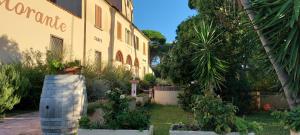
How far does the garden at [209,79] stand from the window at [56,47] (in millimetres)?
148

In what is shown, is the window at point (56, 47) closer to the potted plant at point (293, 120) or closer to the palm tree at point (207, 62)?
the palm tree at point (207, 62)

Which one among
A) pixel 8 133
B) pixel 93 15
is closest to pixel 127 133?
pixel 8 133

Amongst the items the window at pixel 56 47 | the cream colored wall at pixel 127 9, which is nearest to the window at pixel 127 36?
the cream colored wall at pixel 127 9

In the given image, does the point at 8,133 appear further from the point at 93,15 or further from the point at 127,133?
the point at 93,15

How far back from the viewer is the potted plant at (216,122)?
5.57m

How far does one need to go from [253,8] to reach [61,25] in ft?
34.7

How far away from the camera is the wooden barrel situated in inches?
240

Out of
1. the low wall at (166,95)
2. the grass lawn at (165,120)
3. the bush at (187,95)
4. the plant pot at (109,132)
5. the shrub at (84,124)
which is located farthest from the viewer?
the low wall at (166,95)

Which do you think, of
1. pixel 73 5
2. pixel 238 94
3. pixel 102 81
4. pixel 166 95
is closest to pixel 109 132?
pixel 102 81

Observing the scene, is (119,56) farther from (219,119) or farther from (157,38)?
(157,38)

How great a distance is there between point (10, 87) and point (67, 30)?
288 inches

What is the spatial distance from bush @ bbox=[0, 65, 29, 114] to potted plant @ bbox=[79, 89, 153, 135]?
147 inches

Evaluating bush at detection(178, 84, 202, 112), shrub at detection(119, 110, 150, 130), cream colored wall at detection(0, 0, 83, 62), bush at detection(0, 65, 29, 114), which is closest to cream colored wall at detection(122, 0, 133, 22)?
cream colored wall at detection(0, 0, 83, 62)

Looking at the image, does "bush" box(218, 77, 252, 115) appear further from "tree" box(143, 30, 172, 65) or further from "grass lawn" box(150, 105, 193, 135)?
"tree" box(143, 30, 172, 65)
